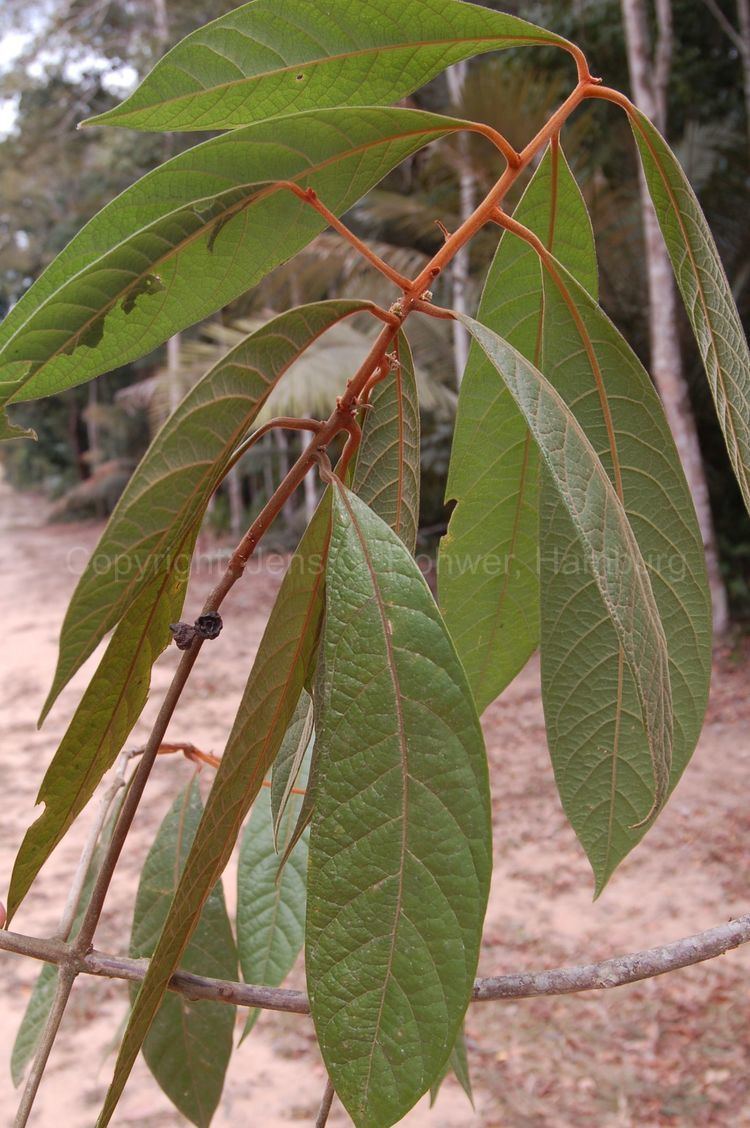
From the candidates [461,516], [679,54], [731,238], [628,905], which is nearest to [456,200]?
[731,238]

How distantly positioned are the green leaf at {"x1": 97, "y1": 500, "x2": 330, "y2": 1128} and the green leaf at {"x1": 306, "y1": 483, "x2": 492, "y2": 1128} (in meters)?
0.06

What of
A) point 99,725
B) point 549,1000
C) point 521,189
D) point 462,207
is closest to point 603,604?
point 99,725

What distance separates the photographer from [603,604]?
422mm

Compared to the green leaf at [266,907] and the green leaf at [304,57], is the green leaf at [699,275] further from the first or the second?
the green leaf at [266,907]

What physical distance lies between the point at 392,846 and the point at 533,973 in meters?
0.09

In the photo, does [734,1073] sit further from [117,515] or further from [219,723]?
[219,723]

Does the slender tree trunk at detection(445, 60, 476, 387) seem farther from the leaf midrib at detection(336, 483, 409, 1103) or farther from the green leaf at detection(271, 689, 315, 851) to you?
the leaf midrib at detection(336, 483, 409, 1103)

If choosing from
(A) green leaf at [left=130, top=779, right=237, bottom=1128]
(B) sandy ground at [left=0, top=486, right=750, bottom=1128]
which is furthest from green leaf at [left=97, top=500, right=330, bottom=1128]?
(B) sandy ground at [left=0, top=486, right=750, bottom=1128]

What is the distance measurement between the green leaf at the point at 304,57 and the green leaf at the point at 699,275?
62mm

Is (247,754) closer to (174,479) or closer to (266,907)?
(174,479)

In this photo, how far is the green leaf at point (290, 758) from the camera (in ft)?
1.37

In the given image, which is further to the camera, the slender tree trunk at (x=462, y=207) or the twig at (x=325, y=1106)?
the slender tree trunk at (x=462, y=207)

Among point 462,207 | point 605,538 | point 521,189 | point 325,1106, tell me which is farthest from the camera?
point 462,207

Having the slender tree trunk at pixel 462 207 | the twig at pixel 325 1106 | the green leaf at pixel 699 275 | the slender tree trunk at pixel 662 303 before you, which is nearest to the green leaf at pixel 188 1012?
the twig at pixel 325 1106
